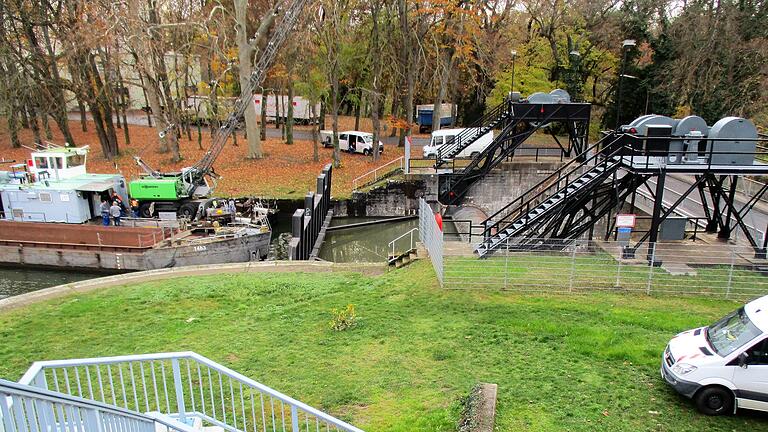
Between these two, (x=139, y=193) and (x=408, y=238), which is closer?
(x=139, y=193)

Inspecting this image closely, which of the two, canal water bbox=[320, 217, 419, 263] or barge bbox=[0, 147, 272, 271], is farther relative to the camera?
canal water bbox=[320, 217, 419, 263]

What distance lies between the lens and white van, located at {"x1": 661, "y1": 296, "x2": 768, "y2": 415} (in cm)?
767

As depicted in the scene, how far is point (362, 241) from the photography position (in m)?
26.0

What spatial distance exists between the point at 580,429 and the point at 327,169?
21.3 meters

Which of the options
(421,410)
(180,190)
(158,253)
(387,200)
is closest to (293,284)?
(421,410)

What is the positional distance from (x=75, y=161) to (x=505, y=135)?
2169 centimetres

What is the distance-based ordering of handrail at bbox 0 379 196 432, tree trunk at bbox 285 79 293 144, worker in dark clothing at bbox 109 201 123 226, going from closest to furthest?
handrail at bbox 0 379 196 432 → worker in dark clothing at bbox 109 201 123 226 → tree trunk at bbox 285 79 293 144

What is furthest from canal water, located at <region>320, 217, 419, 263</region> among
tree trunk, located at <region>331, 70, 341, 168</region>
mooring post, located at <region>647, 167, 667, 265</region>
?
mooring post, located at <region>647, 167, 667, 265</region>

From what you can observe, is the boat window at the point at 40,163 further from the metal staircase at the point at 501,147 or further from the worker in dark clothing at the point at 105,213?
the metal staircase at the point at 501,147

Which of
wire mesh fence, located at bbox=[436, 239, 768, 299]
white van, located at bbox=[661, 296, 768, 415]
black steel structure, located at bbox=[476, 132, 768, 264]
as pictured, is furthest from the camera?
black steel structure, located at bbox=[476, 132, 768, 264]

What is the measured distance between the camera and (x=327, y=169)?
1069 inches

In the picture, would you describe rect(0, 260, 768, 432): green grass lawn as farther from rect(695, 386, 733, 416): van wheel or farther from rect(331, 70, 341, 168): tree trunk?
rect(331, 70, 341, 168): tree trunk

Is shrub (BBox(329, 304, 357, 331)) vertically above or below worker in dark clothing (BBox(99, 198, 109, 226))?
below

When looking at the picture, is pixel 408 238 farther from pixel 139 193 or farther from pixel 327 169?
pixel 139 193
